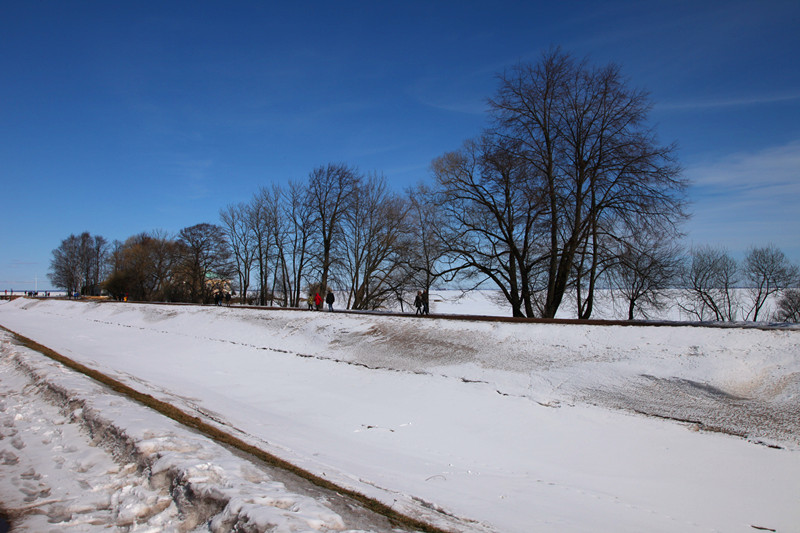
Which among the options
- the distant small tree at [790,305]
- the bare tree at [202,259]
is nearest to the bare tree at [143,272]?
the bare tree at [202,259]

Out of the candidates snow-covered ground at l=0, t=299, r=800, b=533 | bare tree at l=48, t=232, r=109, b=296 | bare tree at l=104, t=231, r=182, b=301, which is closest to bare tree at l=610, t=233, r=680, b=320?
snow-covered ground at l=0, t=299, r=800, b=533

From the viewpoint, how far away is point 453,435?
33.0ft

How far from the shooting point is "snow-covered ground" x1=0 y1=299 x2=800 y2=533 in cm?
461

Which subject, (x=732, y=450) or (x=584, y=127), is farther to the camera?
(x=584, y=127)

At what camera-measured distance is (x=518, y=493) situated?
6.65m

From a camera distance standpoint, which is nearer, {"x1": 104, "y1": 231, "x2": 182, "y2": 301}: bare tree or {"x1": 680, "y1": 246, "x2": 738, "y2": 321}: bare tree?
{"x1": 680, "y1": 246, "x2": 738, "y2": 321}: bare tree

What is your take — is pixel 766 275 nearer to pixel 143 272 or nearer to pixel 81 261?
pixel 143 272

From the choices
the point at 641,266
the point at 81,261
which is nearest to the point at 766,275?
the point at 641,266

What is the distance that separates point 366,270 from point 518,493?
36.9 metres

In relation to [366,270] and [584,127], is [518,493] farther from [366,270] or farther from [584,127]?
[366,270]

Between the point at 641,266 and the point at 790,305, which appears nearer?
the point at 641,266

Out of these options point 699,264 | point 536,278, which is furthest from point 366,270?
point 699,264

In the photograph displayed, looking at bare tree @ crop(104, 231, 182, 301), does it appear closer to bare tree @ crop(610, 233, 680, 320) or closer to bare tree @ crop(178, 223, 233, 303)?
bare tree @ crop(178, 223, 233, 303)

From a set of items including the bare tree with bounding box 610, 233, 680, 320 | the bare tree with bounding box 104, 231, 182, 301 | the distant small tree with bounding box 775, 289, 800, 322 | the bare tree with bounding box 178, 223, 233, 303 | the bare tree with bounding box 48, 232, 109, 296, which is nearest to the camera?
the bare tree with bounding box 610, 233, 680, 320
